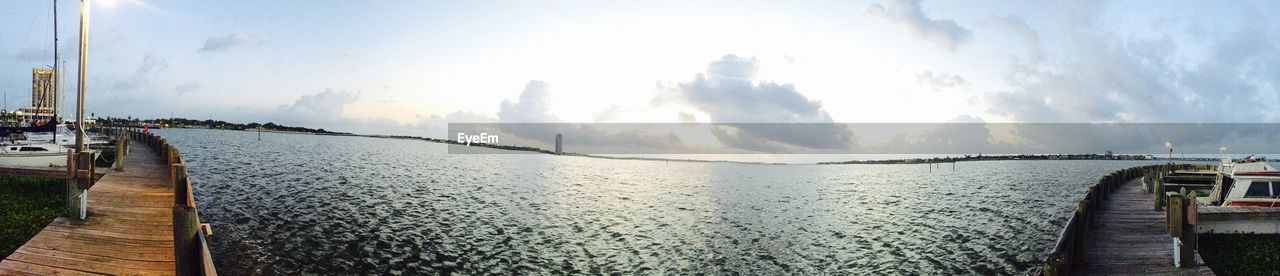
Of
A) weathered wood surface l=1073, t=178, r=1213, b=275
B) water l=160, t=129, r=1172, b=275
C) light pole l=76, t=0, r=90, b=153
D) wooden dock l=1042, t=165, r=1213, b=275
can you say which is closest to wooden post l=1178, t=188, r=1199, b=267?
wooden dock l=1042, t=165, r=1213, b=275

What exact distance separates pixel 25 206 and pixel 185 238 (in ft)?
72.1

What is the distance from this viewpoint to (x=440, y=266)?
65.4ft

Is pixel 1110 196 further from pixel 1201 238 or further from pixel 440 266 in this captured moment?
pixel 440 266

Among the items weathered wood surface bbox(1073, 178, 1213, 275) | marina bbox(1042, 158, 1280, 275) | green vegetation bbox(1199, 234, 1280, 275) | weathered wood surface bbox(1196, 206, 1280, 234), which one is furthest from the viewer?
weathered wood surface bbox(1196, 206, 1280, 234)

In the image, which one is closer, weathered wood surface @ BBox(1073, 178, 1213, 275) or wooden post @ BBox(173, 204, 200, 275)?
wooden post @ BBox(173, 204, 200, 275)

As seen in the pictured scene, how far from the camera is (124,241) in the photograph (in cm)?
1388

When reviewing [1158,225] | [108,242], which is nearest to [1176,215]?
[1158,225]

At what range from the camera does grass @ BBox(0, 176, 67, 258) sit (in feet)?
56.2

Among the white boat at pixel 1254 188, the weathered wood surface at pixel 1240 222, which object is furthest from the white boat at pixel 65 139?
the white boat at pixel 1254 188

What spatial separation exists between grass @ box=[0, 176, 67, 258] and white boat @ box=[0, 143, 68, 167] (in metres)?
4.24

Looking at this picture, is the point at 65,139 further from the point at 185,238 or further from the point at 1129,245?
the point at 1129,245

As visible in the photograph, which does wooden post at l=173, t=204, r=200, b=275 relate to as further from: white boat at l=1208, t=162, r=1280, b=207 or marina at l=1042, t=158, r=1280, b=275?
white boat at l=1208, t=162, r=1280, b=207

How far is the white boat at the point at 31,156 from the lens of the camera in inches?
1336

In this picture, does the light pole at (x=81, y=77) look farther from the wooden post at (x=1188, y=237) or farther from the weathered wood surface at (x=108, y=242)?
the wooden post at (x=1188, y=237)
